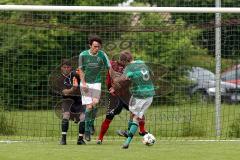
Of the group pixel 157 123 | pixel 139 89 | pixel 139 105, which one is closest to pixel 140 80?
pixel 139 89

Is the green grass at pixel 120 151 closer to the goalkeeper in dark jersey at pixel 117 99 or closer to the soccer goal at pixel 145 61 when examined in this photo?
the goalkeeper in dark jersey at pixel 117 99

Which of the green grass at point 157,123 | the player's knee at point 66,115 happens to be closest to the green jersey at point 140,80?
the player's knee at point 66,115

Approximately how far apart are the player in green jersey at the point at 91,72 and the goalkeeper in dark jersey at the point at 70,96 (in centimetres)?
22

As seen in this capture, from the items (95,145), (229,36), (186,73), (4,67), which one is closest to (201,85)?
(186,73)

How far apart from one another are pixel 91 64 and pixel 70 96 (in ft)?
2.25

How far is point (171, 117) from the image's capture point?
1691cm

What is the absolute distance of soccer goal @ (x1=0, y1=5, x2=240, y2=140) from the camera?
16.4 metres

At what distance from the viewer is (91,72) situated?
14.3 m

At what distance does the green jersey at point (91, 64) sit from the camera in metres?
14.2

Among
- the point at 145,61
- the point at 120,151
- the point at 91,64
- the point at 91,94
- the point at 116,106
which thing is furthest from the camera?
the point at 145,61

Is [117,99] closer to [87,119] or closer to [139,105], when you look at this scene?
[87,119]

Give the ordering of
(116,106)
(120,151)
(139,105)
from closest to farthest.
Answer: (120,151), (139,105), (116,106)

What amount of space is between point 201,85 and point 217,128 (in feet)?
9.90

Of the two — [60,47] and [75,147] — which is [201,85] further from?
[75,147]
